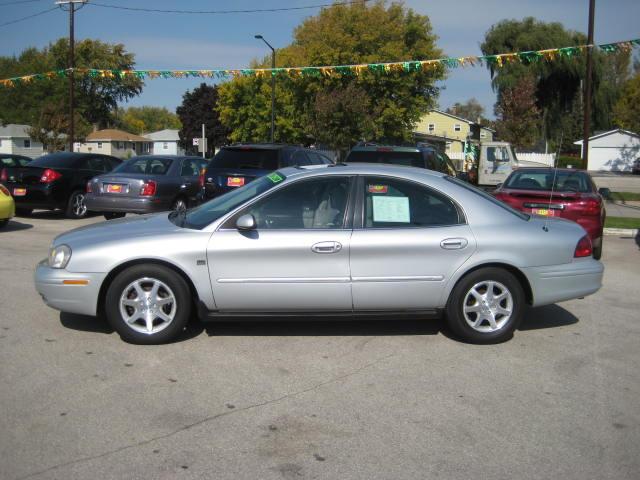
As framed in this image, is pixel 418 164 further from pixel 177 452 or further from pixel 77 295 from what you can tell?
pixel 177 452

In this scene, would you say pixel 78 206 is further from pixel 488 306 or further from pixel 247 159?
pixel 488 306

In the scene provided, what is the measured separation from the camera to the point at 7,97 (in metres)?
80.8

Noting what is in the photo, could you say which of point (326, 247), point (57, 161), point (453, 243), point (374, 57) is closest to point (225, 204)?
point (326, 247)

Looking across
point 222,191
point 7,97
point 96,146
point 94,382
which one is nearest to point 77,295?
point 94,382

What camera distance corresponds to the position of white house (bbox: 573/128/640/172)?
59.8 metres

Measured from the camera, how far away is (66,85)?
76750 mm

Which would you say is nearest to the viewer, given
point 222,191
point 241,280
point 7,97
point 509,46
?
point 241,280

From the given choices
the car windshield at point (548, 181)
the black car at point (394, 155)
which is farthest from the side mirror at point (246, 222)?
the black car at point (394, 155)

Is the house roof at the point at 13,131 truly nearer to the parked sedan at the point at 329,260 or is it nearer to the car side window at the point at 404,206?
the parked sedan at the point at 329,260

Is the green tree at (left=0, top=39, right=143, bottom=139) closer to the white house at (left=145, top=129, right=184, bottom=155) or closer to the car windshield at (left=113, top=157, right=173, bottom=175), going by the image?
the white house at (left=145, top=129, right=184, bottom=155)

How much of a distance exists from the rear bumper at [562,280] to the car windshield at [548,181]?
15.7 ft

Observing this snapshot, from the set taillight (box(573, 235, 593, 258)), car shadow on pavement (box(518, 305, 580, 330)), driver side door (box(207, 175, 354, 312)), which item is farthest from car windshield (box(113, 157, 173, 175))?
taillight (box(573, 235, 593, 258))

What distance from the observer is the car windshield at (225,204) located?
5.73 m

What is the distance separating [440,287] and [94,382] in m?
2.86
